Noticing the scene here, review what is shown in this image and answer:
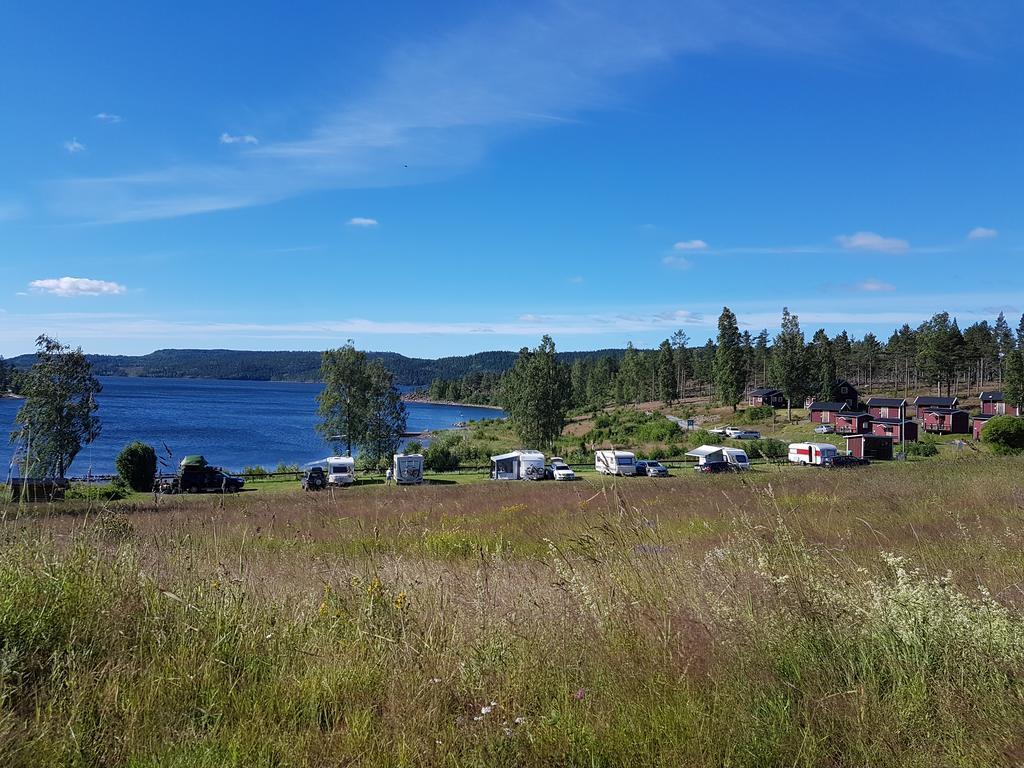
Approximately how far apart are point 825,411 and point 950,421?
11930mm

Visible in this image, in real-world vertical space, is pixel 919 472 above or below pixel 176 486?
above

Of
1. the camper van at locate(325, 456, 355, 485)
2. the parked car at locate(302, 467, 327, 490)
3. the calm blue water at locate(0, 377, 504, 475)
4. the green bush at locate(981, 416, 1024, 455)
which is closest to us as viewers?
the parked car at locate(302, 467, 327, 490)

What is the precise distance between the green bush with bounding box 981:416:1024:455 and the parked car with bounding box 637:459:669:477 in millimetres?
19704

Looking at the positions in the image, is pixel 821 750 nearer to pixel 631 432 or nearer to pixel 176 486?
pixel 176 486

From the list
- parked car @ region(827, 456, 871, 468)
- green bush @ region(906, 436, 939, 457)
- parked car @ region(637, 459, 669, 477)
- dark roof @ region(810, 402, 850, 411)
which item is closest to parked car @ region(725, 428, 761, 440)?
dark roof @ region(810, 402, 850, 411)

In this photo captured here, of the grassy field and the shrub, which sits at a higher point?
the grassy field

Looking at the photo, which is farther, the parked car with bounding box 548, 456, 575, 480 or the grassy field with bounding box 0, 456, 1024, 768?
the parked car with bounding box 548, 456, 575, 480

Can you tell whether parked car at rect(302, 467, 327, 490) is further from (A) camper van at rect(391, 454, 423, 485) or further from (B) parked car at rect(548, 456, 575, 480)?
(B) parked car at rect(548, 456, 575, 480)

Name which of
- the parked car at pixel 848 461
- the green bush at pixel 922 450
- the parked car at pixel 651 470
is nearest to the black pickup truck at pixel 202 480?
the parked car at pixel 651 470

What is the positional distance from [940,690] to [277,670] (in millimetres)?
2905

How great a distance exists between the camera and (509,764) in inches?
94.3

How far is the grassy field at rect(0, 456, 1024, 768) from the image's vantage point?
2467 mm

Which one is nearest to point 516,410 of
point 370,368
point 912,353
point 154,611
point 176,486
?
point 370,368

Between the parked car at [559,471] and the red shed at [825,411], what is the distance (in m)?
40.2
